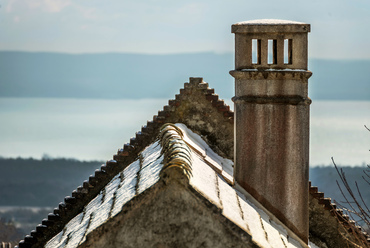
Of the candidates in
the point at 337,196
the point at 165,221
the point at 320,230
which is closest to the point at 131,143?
the point at 320,230

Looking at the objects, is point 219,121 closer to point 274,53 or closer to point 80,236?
point 274,53

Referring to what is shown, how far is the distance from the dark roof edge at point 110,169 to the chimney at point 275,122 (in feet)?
10.6

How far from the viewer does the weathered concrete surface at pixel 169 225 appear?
5.99m

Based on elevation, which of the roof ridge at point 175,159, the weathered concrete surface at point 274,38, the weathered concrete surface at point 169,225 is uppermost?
the weathered concrete surface at point 274,38

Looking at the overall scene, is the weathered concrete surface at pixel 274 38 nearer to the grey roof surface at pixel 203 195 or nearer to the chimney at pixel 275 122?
the chimney at pixel 275 122

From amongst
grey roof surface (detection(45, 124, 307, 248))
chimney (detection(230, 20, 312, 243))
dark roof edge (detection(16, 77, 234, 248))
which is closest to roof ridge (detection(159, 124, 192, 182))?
grey roof surface (detection(45, 124, 307, 248))

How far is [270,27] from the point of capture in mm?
8891

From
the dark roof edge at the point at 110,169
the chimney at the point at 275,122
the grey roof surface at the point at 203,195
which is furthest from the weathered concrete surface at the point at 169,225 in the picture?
the dark roof edge at the point at 110,169

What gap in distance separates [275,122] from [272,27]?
3.77 ft

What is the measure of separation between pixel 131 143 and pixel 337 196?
49346 mm

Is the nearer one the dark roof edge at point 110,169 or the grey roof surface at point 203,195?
the grey roof surface at point 203,195

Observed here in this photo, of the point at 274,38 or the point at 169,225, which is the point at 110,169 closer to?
the point at 274,38

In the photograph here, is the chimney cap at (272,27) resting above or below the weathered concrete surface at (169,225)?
above

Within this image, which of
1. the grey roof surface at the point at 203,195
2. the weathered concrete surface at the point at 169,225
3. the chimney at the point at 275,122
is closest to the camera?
the weathered concrete surface at the point at 169,225
